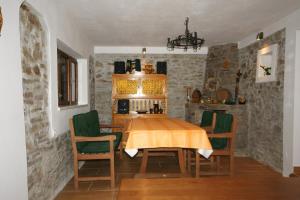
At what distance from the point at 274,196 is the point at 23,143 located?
204cm

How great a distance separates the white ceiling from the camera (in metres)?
3.16

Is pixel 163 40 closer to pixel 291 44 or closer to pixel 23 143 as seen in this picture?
pixel 291 44

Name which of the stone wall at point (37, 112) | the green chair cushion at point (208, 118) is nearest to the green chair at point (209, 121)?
the green chair cushion at point (208, 118)

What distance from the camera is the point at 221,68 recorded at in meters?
5.56

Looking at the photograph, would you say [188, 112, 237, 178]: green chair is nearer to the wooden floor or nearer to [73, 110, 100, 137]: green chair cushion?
[73, 110, 100, 137]: green chair cushion

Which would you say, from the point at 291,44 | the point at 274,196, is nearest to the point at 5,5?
the point at 274,196

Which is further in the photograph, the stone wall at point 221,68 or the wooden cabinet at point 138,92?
the wooden cabinet at point 138,92

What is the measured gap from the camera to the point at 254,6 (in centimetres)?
327

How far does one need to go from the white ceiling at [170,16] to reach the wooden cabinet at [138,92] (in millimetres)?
1061

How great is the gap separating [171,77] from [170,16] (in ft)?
8.46

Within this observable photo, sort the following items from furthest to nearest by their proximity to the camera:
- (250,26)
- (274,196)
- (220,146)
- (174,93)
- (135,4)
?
(174,93) → (250,26) → (220,146) → (135,4) → (274,196)

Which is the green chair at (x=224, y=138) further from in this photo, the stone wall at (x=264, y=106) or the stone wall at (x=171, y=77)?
the stone wall at (x=171, y=77)

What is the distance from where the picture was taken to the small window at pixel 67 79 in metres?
3.91

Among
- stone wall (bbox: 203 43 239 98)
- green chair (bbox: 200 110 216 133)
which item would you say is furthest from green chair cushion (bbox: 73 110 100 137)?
stone wall (bbox: 203 43 239 98)
